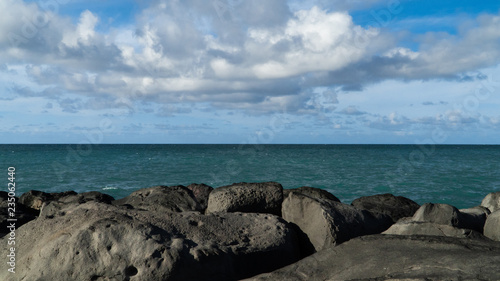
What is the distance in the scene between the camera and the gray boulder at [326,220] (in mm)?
5152

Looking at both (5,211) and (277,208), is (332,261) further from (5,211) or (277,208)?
(5,211)

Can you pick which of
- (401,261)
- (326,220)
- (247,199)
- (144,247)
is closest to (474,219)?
(326,220)

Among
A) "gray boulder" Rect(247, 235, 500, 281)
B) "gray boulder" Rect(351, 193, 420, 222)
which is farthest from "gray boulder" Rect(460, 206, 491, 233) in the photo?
"gray boulder" Rect(247, 235, 500, 281)

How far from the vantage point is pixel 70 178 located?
24.7 meters

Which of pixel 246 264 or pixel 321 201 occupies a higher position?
pixel 321 201

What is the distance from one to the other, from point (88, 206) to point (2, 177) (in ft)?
77.8

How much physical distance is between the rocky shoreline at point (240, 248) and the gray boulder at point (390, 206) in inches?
118

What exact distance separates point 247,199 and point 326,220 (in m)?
1.69

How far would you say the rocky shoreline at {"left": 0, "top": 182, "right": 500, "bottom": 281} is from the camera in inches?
143

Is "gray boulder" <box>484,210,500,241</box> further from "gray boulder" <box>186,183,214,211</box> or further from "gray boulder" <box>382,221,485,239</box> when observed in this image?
"gray boulder" <box>186,183,214,211</box>

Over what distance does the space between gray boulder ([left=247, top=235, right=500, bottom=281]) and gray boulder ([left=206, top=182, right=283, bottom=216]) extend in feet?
8.37

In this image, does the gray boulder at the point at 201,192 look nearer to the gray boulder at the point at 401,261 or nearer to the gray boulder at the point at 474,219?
the gray boulder at the point at 474,219

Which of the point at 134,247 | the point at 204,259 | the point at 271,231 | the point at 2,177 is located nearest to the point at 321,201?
the point at 271,231

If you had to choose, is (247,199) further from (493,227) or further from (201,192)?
(493,227)
